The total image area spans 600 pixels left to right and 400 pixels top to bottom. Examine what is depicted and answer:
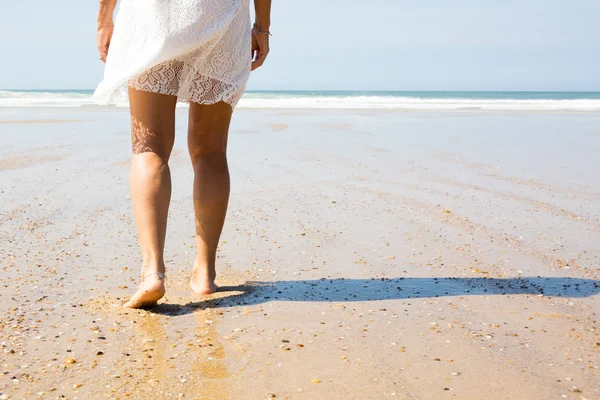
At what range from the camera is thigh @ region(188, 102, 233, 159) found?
278cm

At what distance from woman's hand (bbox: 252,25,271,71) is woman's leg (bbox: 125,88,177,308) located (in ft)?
1.65

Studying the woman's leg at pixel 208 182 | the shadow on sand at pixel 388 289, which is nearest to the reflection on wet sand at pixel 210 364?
the shadow on sand at pixel 388 289

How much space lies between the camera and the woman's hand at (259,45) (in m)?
2.95

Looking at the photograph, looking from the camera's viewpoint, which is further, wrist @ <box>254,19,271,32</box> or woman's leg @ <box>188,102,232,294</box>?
wrist @ <box>254,19,271,32</box>

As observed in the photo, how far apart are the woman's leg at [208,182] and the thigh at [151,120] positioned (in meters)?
0.19

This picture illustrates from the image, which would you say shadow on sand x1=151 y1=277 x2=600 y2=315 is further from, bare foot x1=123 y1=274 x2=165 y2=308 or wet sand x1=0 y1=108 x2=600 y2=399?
bare foot x1=123 y1=274 x2=165 y2=308

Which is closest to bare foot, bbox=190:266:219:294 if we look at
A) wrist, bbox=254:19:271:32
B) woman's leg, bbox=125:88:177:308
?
woman's leg, bbox=125:88:177:308

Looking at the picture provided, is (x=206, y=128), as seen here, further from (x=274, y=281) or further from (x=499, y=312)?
(x=499, y=312)

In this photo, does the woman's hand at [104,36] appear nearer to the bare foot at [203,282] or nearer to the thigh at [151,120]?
the thigh at [151,120]

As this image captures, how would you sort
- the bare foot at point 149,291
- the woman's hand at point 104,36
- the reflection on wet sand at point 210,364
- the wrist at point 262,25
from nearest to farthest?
1. the reflection on wet sand at point 210,364
2. the bare foot at point 149,291
3. the woman's hand at point 104,36
4. the wrist at point 262,25

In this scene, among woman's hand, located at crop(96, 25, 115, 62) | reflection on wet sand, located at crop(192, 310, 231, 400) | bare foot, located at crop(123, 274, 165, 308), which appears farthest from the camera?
woman's hand, located at crop(96, 25, 115, 62)

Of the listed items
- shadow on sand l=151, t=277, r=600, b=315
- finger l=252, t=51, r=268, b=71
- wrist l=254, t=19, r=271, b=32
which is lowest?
shadow on sand l=151, t=277, r=600, b=315

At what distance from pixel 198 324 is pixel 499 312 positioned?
1.10 meters

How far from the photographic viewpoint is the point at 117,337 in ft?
7.38
